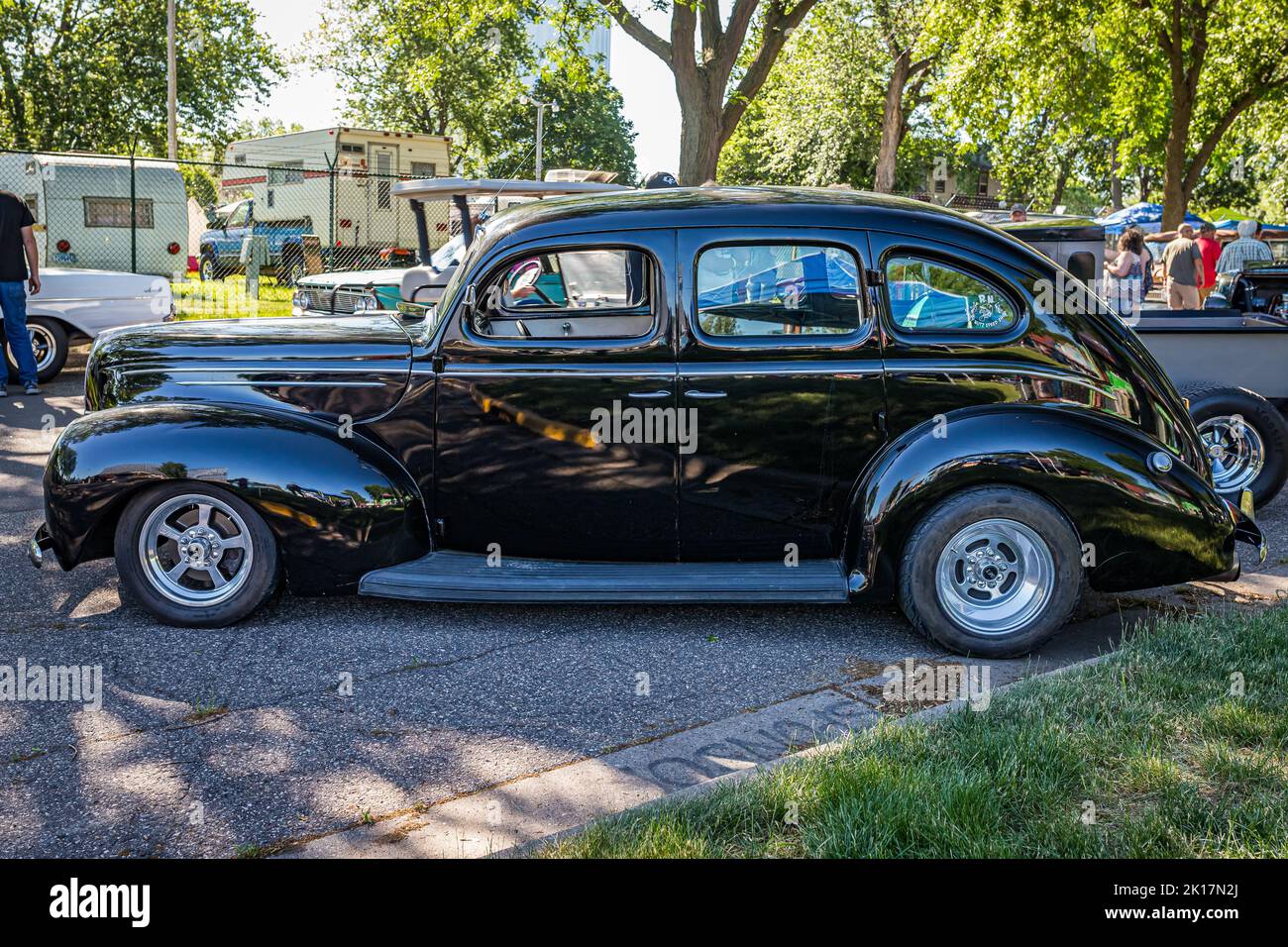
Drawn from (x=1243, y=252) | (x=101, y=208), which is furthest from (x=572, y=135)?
(x=1243, y=252)

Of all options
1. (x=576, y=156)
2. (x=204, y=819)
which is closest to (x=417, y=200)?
(x=204, y=819)

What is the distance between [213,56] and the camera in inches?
1368

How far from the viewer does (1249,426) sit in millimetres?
6941

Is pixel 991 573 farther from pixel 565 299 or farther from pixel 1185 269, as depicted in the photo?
pixel 1185 269

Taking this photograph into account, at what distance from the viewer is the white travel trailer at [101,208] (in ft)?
57.1

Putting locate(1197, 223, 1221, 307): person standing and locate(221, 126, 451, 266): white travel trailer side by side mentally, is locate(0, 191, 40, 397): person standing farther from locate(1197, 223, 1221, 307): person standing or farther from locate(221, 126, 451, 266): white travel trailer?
locate(1197, 223, 1221, 307): person standing

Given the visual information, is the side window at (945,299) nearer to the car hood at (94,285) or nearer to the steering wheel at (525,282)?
the steering wheel at (525,282)

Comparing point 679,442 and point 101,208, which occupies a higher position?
point 101,208

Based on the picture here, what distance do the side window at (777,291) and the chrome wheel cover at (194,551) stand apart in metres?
2.28

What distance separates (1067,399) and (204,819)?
3.80 meters

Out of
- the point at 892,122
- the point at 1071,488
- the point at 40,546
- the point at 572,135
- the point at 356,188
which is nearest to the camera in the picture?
the point at 1071,488

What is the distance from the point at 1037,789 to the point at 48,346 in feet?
37.7

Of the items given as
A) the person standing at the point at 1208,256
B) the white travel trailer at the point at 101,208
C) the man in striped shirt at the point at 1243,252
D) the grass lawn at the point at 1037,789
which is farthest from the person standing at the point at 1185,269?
the white travel trailer at the point at 101,208
